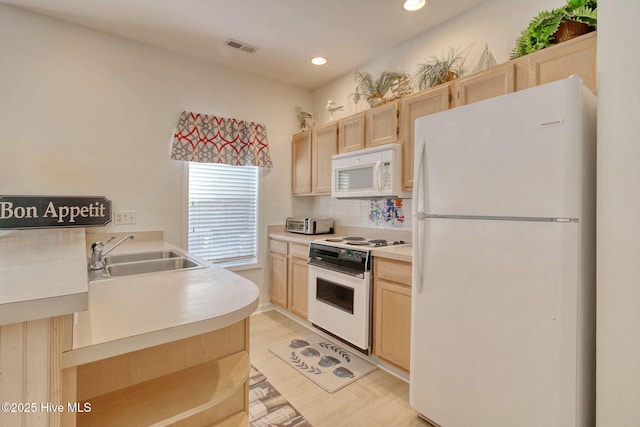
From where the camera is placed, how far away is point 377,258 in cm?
229

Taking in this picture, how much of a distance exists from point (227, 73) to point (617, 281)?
342 centimetres

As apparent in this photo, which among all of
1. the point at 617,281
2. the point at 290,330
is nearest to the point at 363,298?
the point at 290,330

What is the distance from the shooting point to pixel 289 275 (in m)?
3.28

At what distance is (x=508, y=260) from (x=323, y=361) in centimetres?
164

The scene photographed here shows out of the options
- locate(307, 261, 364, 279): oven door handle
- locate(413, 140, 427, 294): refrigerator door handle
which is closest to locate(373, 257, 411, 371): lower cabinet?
locate(307, 261, 364, 279): oven door handle

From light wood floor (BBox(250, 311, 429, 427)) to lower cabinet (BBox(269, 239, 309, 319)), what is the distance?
0.69 metres

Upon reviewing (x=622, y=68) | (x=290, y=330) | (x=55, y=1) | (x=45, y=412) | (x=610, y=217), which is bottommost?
(x=290, y=330)

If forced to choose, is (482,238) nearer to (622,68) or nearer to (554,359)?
(554,359)

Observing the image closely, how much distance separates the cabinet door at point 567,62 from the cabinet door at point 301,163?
2.18 meters

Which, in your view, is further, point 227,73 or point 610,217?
point 227,73

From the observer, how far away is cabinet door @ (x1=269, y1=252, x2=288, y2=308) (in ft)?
11.0

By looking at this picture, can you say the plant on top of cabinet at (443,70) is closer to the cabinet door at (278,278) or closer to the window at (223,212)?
the window at (223,212)

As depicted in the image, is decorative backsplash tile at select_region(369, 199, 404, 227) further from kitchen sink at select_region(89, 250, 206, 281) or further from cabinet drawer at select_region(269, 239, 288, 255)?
kitchen sink at select_region(89, 250, 206, 281)

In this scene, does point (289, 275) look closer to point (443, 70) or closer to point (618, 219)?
point (443, 70)
